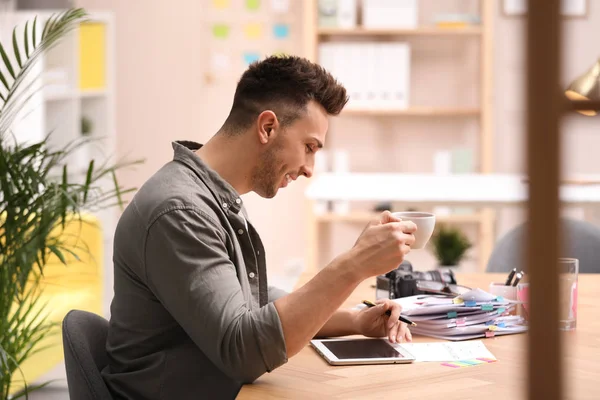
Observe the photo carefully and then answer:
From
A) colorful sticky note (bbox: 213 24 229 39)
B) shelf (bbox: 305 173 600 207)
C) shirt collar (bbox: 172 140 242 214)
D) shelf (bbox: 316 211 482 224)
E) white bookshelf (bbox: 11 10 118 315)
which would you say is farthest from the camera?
colorful sticky note (bbox: 213 24 229 39)

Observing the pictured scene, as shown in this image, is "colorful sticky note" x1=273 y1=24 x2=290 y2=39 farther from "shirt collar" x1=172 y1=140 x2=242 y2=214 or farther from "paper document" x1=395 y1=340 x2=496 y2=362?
"paper document" x1=395 y1=340 x2=496 y2=362

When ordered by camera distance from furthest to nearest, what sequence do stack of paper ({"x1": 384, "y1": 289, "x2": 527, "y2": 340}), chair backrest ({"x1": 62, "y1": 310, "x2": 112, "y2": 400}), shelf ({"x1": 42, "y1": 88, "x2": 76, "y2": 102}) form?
shelf ({"x1": 42, "y1": 88, "x2": 76, "y2": 102}) < stack of paper ({"x1": 384, "y1": 289, "x2": 527, "y2": 340}) < chair backrest ({"x1": 62, "y1": 310, "x2": 112, "y2": 400})

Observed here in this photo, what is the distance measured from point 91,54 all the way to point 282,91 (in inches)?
133

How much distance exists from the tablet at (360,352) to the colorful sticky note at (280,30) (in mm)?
4117

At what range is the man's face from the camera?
1700 mm

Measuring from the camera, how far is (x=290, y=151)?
1707 millimetres

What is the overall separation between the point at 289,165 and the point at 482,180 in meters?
2.73

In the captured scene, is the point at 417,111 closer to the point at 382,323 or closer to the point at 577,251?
the point at 577,251

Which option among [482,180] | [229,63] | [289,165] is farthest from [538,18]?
[229,63]

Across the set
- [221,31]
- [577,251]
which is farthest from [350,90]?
[577,251]

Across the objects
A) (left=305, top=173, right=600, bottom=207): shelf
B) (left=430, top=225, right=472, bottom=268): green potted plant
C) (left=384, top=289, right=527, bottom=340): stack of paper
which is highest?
Result: (left=305, top=173, right=600, bottom=207): shelf

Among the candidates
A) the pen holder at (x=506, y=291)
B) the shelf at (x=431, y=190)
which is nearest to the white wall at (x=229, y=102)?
the shelf at (x=431, y=190)

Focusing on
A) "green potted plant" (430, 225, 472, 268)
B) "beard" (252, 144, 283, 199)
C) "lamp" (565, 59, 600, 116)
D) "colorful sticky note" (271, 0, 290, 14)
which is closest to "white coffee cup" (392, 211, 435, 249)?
"beard" (252, 144, 283, 199)

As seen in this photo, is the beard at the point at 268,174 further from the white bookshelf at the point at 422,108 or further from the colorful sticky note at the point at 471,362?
the white bookshelf at the point at 422,108
